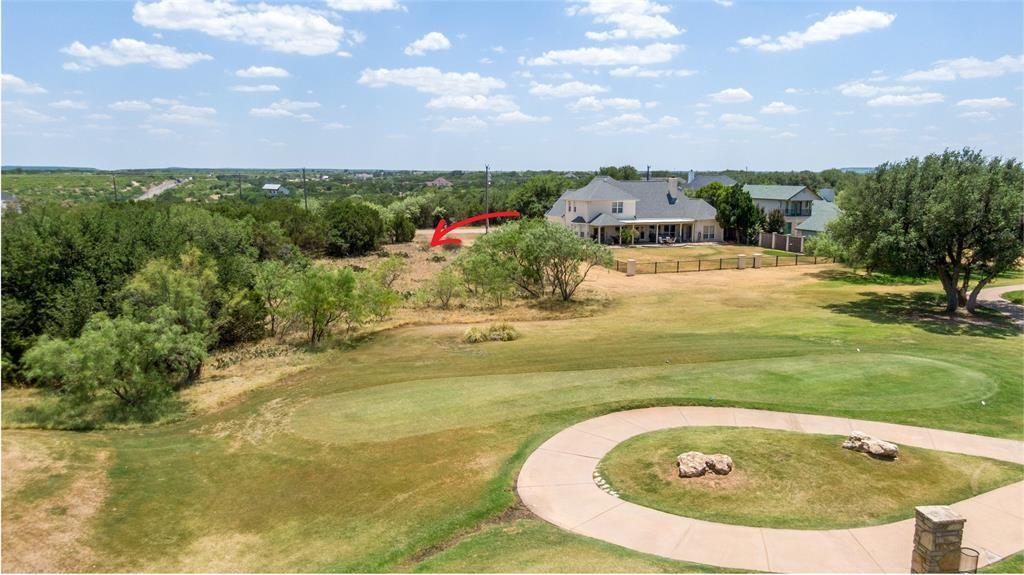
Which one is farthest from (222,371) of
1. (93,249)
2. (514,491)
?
(514,491)

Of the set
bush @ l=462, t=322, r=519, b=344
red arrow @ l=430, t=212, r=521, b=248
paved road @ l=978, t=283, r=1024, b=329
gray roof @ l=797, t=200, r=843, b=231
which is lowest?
bush @ l=462, t=322, r=519, b=344

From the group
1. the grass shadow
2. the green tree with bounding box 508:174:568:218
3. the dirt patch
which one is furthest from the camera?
the green tree with bounding box 508:174:568:218

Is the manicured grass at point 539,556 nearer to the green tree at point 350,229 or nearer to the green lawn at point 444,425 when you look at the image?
the green lawn at point 444,425

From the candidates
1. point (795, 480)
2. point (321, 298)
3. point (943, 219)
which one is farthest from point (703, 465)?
point (943, 219)

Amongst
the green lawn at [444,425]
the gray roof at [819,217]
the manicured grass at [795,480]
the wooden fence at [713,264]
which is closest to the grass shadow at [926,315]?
the green lawn at [444,425]

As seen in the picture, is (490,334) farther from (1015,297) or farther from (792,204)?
(792,204)

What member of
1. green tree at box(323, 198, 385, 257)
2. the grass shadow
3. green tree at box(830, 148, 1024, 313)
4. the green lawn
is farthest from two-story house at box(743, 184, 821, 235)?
green tree at box(323, 198, 385, 257)

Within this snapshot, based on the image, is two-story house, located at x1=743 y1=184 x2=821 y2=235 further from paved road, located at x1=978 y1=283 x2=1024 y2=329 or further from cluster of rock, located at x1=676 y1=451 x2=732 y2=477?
cluster of rock, located at x1=676 y1=451 x2=732 y2=477
